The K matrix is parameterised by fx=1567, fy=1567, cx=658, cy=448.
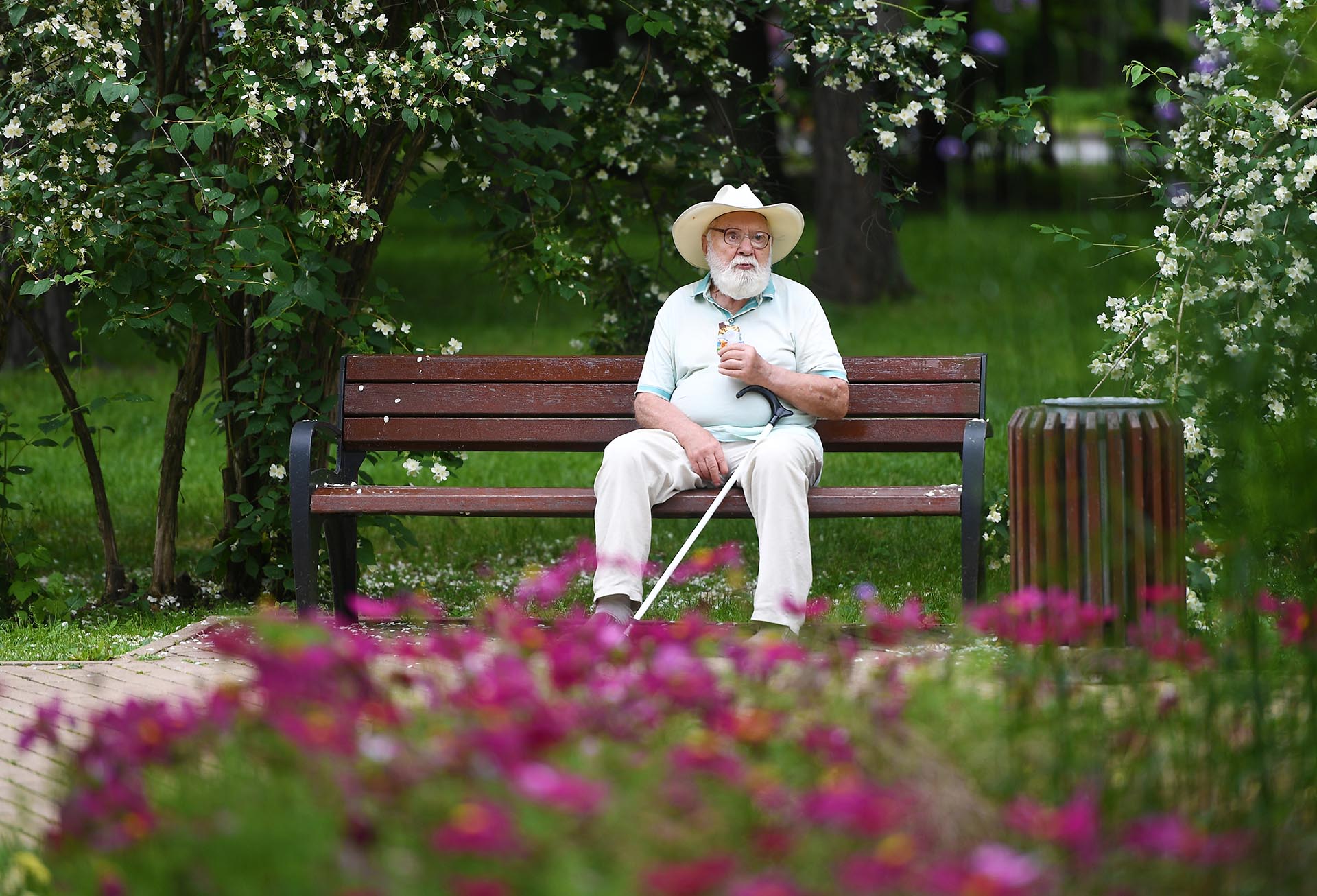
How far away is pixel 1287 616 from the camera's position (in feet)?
9.11

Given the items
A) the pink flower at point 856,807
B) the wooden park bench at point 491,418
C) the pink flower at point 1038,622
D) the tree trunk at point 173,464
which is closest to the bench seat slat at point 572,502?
the wooden park bench at point 491,418

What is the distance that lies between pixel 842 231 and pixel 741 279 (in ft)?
34.0

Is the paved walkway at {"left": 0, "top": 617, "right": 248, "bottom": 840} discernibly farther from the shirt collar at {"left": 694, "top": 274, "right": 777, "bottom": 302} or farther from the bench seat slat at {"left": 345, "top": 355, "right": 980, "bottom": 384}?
the shirt collar at {"left": 694, "top": 274, "right": 777, "bottom": 302}

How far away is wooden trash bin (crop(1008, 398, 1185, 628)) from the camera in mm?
3695

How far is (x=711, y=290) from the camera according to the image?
16.2 ft

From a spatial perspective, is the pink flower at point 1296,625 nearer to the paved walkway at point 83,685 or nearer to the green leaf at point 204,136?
the paved walkway at point 83,685

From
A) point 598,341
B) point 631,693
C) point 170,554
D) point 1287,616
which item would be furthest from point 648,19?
point 631,693

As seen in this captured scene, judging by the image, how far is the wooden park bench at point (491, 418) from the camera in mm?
4633

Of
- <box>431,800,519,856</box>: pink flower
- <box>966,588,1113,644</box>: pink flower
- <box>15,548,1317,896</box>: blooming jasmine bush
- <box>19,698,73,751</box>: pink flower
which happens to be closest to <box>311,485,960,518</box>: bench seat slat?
<box>966,588,1113,644</box>: pink flower

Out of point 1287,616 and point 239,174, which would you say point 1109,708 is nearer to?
point 1287,616

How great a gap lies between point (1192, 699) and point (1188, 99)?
3.13 m

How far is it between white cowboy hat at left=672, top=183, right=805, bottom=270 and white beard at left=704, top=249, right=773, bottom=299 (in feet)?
0.54

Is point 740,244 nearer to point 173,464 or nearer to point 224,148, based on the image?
point 224,148

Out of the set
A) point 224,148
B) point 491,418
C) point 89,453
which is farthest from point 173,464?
point 491,418
